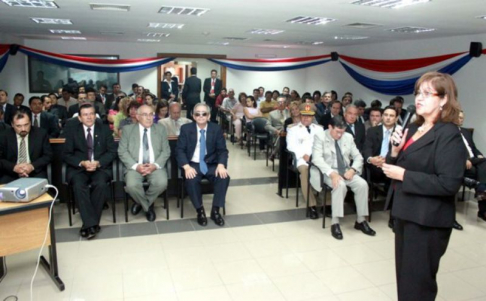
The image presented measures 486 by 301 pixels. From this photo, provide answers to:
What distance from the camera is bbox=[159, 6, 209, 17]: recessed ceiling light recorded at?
5293 mm

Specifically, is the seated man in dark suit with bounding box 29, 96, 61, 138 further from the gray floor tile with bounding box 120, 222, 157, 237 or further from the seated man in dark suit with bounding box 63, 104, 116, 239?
the gray floor tile with bounding box 120, 222, 157, 237

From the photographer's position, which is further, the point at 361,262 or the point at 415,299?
the point at 361,262

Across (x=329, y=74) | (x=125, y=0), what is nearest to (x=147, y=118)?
(x=125, y=0)

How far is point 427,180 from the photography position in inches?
66.1

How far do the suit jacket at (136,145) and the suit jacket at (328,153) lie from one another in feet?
5.22

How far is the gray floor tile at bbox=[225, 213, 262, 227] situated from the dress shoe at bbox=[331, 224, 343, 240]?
76cm

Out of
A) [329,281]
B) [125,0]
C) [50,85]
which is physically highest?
[125,0]

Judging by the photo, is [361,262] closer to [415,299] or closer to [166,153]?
[415,299]

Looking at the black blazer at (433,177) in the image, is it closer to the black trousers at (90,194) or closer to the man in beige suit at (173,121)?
the black trousers at (90,194)

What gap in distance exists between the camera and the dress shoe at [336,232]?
367 cm

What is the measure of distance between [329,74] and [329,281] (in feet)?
32.0

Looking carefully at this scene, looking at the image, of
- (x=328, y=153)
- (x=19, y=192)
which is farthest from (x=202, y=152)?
(x=19, y=192)

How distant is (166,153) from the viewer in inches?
163

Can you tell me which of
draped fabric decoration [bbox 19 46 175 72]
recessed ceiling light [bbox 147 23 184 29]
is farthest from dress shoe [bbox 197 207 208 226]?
draped fabric decoration [bbox 19 46 175 72]
